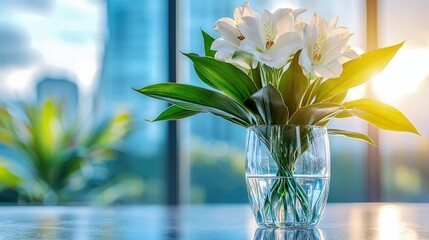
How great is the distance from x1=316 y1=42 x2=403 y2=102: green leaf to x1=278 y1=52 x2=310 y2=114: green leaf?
0.04 meters

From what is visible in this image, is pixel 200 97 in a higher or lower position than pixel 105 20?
lower

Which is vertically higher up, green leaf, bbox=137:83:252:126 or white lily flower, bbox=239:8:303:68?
white lily flower, bbox=239:8:303:68

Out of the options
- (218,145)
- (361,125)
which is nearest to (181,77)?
(218,145)

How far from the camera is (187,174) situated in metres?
3.66

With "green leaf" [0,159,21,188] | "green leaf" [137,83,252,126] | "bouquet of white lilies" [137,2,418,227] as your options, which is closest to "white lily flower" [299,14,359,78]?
"bouquet of white lilies" [137,2,418,227]

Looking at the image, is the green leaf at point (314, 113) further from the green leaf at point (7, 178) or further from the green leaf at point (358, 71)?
the green leaf at point (7, 178)

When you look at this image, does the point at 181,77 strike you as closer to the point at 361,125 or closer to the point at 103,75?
the point at 103,75

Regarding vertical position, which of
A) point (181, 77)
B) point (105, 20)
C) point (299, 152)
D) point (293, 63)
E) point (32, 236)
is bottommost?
point (32, 236)

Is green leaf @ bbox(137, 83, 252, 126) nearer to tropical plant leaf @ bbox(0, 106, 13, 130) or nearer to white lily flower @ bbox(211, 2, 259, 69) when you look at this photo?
white lily flower @ bbox(211, 2, 259, 69)

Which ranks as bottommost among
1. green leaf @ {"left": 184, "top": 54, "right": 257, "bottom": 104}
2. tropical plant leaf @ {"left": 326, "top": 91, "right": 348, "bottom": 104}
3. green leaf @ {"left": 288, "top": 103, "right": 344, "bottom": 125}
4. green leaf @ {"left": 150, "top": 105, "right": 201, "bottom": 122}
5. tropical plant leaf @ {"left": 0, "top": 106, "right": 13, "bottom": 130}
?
green leaf @ {"left": 288, "top": 103, "right": 344, "bottom": 125}

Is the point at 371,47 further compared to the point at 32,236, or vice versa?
the point at 371,47

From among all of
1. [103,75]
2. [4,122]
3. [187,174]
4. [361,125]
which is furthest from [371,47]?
[4,122]

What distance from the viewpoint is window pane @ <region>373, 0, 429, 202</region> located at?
3523mm

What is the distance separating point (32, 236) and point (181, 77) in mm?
2771
